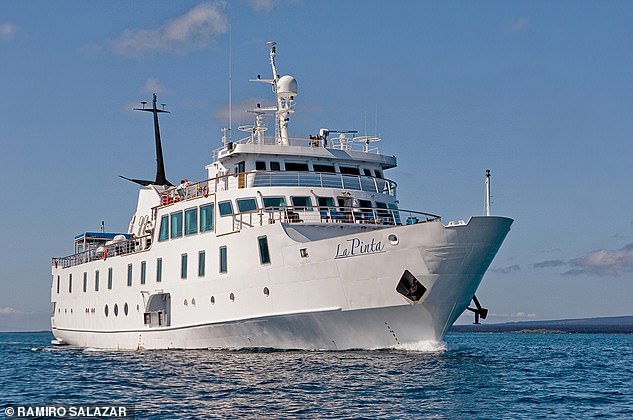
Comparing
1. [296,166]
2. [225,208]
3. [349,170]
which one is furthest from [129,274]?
[349,170]

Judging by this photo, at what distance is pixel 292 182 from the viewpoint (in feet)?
105

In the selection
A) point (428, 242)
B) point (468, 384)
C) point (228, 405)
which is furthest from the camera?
point (428, 242)

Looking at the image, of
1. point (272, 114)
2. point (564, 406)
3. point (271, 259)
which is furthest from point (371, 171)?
point (564, 406)

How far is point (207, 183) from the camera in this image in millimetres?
34938

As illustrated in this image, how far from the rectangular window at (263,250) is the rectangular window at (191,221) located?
4813 millimetres

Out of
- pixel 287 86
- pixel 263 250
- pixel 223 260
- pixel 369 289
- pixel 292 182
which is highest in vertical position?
pixel 287 86

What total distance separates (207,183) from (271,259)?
7.58m

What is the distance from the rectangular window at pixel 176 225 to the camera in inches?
1342

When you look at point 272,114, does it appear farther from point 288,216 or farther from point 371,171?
point 288,216

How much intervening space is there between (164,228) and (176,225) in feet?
3.83

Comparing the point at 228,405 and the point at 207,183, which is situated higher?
the point at 207,183

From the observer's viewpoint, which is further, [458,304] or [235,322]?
[235,322]

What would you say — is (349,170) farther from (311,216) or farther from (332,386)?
(332,386)

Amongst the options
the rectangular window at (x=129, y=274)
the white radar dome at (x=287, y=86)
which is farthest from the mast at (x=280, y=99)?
the rectangular window at (x=129, y=274)
